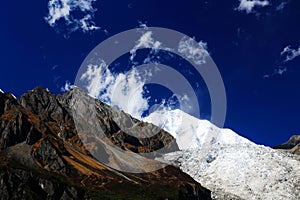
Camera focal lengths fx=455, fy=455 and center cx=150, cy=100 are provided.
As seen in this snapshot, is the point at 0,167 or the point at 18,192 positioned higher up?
the point at 0,167

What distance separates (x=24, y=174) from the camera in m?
193

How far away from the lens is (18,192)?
7037 inches

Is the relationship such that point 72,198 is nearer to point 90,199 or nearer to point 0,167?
point 90,199

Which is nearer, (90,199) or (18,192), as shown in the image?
(18,192)

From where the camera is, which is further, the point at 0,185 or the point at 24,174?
the point at 24,174

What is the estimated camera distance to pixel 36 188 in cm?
18850

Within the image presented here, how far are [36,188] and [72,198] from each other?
15.5 metres

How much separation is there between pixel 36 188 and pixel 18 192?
10804 millimetres

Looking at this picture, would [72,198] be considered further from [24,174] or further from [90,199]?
[24,174]

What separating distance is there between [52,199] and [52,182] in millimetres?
11117

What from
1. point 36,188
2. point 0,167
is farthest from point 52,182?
point 0,167

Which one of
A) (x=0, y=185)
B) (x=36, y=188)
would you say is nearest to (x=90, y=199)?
(x=36, y=188)

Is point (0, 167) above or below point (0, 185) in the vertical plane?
above

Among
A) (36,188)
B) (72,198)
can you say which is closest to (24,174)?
(36,188)
